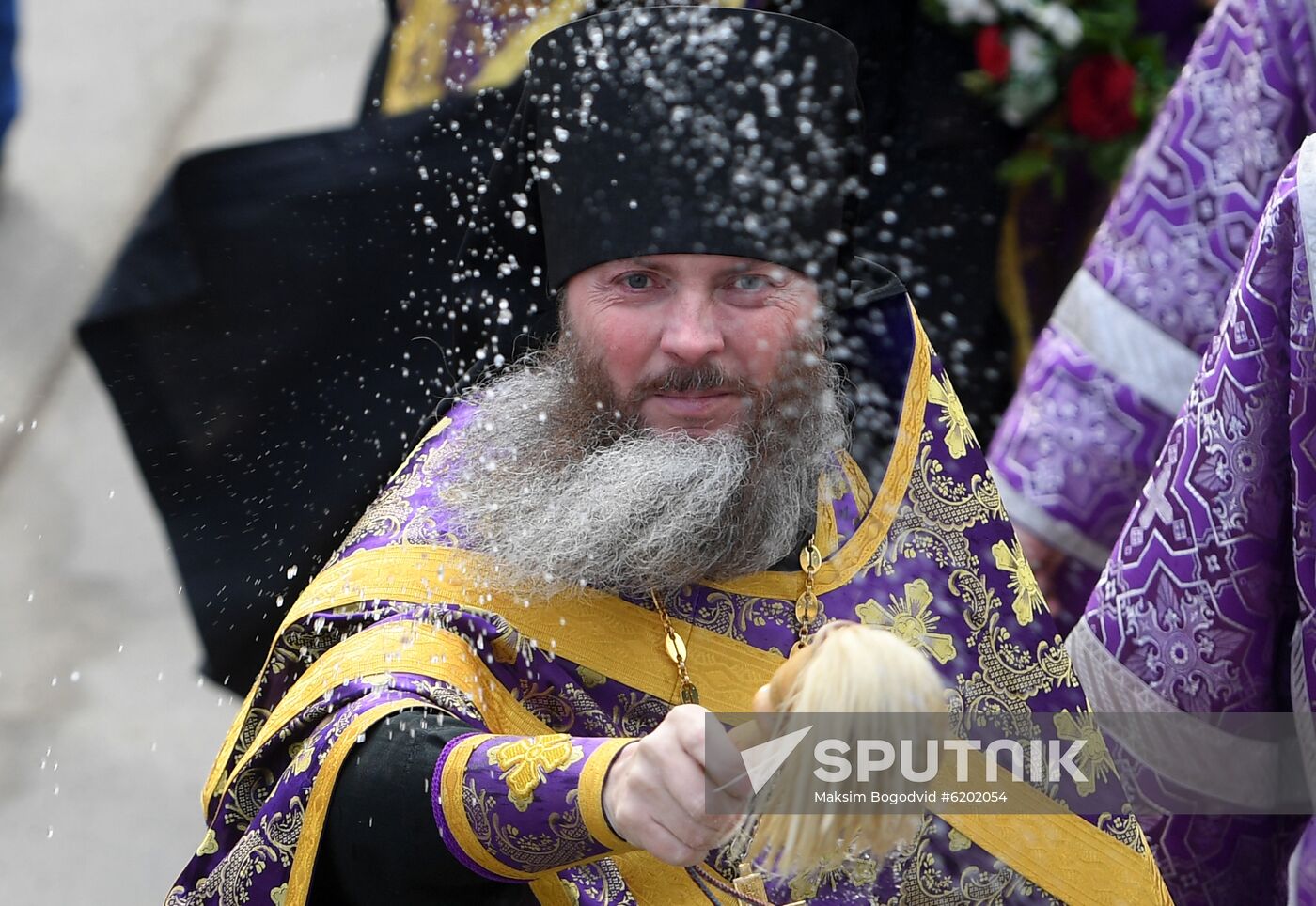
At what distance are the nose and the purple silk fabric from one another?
12.2 inches

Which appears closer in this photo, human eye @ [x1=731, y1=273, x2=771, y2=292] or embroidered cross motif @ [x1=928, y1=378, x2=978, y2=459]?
human eye @ [x1=731, y1=273, x2=771, y2=292]

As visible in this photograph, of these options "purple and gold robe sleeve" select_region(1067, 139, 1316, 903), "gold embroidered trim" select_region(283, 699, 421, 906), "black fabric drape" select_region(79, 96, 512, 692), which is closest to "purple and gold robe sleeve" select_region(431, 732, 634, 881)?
"gold embroidered trim" select_region(283, 699, 421, 906)

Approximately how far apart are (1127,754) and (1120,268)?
890mm

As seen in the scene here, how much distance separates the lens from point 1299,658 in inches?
90.3

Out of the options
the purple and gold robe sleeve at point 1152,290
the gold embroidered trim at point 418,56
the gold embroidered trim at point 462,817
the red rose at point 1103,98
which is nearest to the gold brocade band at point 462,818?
the gold embroidered trim at point 462,817

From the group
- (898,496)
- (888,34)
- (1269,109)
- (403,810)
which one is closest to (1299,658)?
(898,496)

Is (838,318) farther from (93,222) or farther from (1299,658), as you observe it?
(93,222)

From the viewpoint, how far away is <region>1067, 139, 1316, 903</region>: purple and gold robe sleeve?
2.20m

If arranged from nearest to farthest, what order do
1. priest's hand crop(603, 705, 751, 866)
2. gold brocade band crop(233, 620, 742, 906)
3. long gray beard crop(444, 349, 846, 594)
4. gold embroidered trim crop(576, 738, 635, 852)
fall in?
priest's hand crop(603, 705, 751, 866) → gold embroidered trim crop(576, 738, 635, 852) → gold brocade band crop(233, 620, 742, 906) → long gray beard crop(444, 349, 846, 594)

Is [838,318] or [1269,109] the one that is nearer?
[838,318]

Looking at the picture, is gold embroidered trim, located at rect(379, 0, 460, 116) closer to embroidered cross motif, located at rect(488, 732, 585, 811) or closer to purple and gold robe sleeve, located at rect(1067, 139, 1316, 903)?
purple and gold robe sleeve, located at rect(1067, 139, 1316, 903)

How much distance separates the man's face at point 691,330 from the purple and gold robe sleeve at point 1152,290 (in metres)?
0.94

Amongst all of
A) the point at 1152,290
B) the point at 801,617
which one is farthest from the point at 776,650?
the point at 1152,290

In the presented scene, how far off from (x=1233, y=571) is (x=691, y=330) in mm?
786
